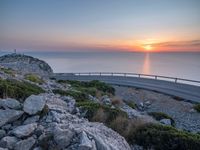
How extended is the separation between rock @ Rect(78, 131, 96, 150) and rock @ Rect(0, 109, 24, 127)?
2132 mm

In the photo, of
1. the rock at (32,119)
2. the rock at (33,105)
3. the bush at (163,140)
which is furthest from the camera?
the bush at (163,140)

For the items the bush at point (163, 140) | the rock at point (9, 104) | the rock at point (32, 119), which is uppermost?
the rock at point (9, 104)

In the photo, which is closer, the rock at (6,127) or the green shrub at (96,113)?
the rock at (6,127)

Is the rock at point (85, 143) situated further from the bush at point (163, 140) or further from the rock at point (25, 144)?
the bush at point (163, 140)

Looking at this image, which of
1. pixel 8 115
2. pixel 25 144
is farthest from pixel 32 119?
pixel 25 144

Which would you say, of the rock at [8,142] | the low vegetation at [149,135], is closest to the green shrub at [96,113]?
the low vegetation at [149,135]

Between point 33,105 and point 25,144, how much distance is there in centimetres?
177

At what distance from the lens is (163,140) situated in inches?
373

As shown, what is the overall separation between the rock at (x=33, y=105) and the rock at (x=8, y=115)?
23 cm

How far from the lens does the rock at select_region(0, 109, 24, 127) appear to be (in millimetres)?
7477

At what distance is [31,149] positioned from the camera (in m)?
6.59

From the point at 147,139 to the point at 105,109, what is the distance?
2.84 metres

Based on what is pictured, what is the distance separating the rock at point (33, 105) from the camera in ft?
26.1

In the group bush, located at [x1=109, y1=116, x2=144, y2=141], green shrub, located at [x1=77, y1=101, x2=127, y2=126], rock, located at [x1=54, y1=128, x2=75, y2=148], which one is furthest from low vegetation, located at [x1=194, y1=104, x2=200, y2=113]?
rock, located at [x1=54, y1=128, x2=75, y2=148]
